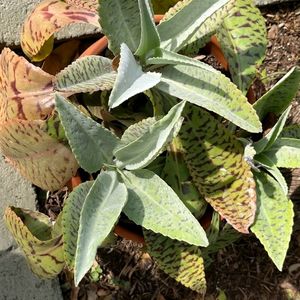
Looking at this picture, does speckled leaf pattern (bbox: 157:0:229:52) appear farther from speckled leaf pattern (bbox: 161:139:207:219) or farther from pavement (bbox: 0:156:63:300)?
pavement (bbox: 0:156:63:300)

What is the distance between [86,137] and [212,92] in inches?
7.8

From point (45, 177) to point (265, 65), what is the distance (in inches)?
25.4

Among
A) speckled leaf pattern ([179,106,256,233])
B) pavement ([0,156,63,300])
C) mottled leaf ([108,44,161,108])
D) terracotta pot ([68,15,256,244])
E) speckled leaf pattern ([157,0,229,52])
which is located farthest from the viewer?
pavement ([0,156,63,300])

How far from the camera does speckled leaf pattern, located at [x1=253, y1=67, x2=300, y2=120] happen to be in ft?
3.97

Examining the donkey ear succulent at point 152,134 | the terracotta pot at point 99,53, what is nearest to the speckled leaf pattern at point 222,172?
the donkey ear succulent at point 152,134

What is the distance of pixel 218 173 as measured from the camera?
1.22m

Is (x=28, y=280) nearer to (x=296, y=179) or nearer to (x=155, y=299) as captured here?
(x=155, y=299)

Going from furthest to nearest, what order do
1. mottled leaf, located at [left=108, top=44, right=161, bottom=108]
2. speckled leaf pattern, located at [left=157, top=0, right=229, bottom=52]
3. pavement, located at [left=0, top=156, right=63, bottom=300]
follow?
pavement, located at [left=0, top=156, right=63, bottom=300]
speckled leaf pattern, located at [left=157, top=0, right=229, bottom=52]
mottled leaf, located at [left=108, top=44, right=161, bottom=108]

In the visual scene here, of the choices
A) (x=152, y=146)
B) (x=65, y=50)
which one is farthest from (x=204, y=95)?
(x=65, y=50)

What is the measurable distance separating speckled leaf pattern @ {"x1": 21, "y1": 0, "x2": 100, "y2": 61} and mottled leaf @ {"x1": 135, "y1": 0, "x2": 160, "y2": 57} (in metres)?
0.13

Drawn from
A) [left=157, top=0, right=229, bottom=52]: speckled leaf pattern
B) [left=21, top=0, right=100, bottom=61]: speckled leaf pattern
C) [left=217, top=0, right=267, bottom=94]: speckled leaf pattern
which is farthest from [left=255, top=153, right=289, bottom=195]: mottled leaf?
[left=21, top=0, right=100, bottom=61]: speckled leaf pattern

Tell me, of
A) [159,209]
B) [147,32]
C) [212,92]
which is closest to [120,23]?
[147,32]

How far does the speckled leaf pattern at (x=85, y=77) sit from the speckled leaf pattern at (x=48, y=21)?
9 centimetres

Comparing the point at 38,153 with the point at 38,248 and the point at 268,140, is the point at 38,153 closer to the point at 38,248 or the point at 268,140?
the point at 38,248
